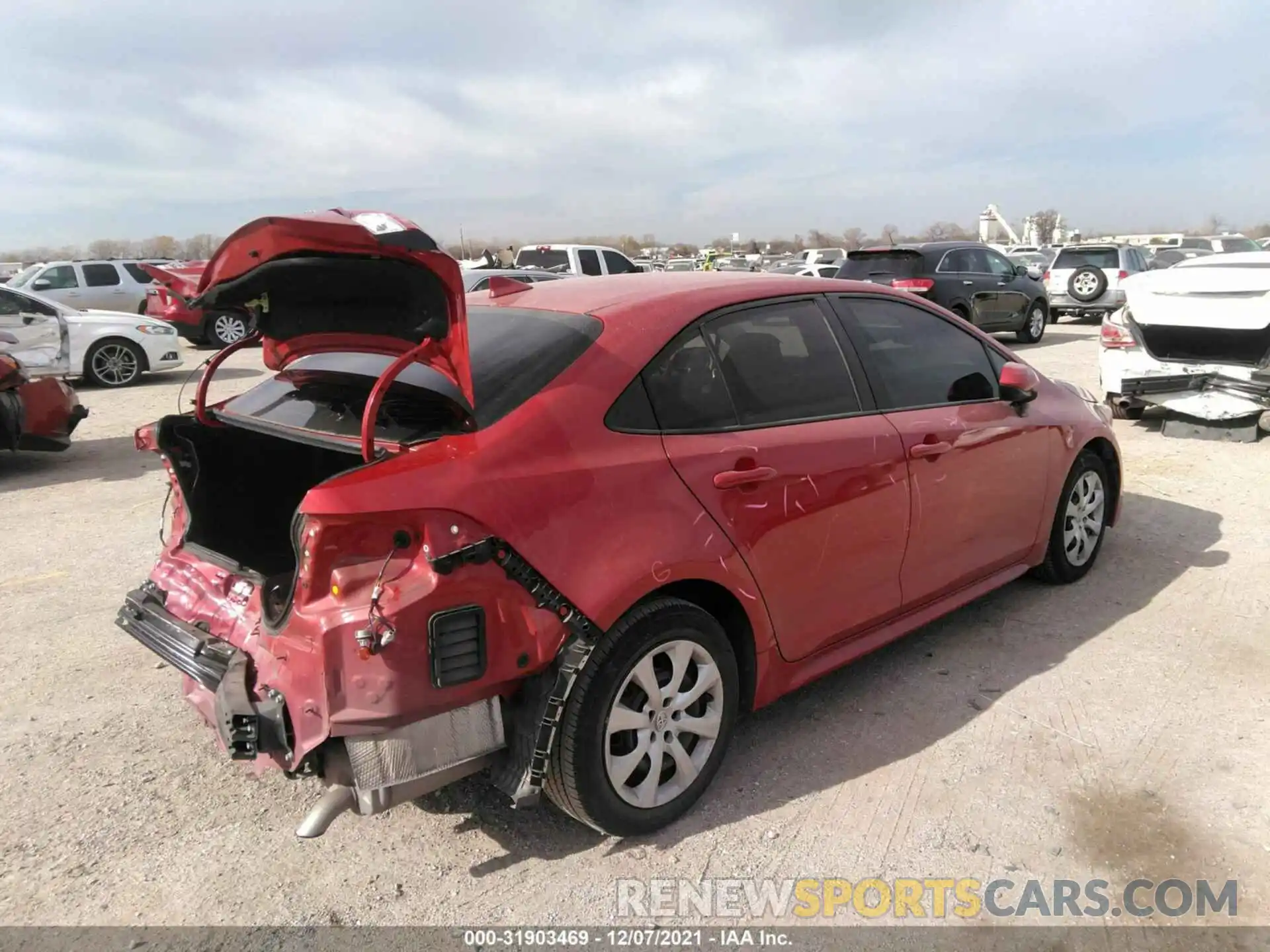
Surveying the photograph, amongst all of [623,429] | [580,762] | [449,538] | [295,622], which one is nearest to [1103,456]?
[623,429]

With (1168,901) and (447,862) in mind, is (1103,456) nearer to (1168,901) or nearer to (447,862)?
(1168,901)

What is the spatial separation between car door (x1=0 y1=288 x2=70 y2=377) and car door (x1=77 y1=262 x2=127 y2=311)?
9633 mm

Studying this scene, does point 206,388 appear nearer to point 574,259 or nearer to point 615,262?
point 574,259

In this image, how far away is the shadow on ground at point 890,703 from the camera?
2.89m

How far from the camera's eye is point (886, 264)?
14.2 meters

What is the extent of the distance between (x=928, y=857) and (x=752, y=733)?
0.85m

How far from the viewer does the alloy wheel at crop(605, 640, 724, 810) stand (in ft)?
8.71

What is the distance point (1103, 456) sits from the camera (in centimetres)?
482

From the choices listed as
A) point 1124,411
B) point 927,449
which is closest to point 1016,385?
point 927,449

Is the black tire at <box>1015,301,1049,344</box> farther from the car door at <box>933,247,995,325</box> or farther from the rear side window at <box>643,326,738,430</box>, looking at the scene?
the rear side window at <box>643,326,738,430</box>

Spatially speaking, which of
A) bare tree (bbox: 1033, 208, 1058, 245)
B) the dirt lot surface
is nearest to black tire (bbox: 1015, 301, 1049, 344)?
the dirt lot surface

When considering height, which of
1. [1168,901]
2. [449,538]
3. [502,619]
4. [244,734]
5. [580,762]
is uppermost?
[449,538]

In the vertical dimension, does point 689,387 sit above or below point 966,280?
below

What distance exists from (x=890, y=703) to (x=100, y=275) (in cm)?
1989
